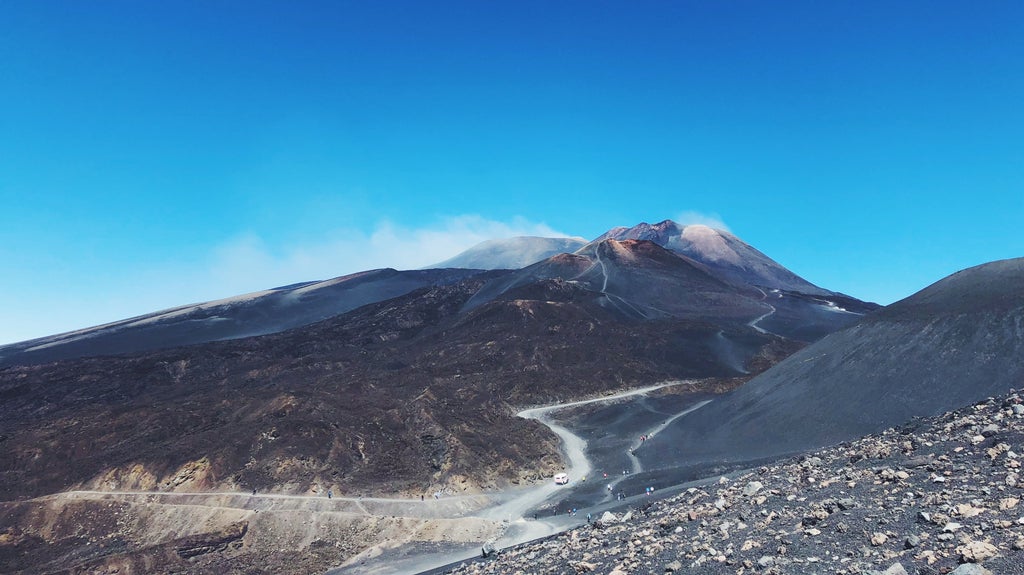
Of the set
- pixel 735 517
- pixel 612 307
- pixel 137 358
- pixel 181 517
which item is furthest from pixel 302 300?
pixel 735 517

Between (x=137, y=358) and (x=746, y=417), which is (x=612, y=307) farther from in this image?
(x=137, y=358)

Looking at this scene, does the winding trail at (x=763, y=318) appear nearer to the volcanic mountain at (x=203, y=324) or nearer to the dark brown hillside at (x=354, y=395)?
the dark brown hillside at (x=354, y=395)

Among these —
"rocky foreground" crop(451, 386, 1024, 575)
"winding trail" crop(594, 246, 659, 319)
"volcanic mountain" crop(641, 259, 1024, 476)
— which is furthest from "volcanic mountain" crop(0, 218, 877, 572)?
"rocky foreground" crop(451, 386, 1024, 575)

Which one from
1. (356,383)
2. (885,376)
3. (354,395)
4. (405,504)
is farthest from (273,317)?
(885,376)

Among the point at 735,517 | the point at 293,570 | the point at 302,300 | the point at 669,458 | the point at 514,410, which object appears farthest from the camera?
the point at 302,300

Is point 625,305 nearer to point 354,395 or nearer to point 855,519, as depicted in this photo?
point 354,395
